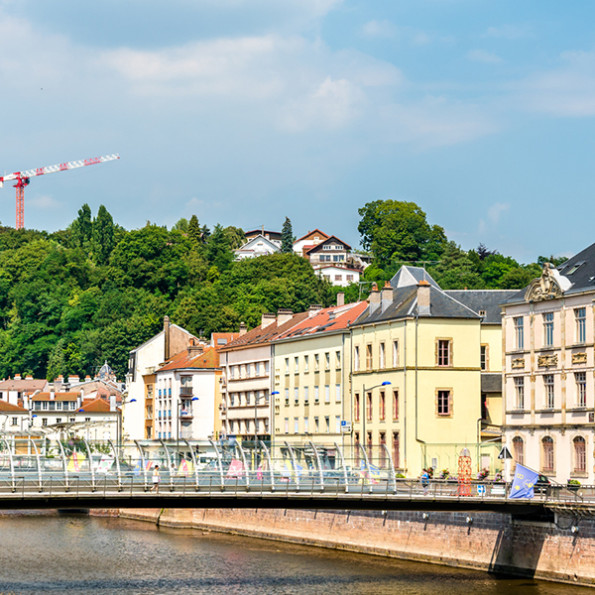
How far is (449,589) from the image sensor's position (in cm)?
5434

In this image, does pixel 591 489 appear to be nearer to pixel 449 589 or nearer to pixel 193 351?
pixel 449 589

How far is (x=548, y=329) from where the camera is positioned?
232 ft

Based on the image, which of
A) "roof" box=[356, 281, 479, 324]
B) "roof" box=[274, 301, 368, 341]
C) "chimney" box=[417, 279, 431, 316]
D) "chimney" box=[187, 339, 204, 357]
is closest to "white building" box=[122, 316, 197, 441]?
"chimney" box=[187, 339, 204, 357]

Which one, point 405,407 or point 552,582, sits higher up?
point 405,407

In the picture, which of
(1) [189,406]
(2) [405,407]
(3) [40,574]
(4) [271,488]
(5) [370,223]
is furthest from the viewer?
(5) [370,223]

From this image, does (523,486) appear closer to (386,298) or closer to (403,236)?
(386,298)

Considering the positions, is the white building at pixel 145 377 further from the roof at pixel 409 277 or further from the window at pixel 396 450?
the window at pixel 396 450

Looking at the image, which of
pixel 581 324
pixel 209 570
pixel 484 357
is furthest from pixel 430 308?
pixel 209 570

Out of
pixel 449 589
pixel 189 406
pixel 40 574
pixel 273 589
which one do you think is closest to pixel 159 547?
pixel 40 574

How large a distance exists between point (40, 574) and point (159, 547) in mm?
12785

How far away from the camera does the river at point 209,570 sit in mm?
55281

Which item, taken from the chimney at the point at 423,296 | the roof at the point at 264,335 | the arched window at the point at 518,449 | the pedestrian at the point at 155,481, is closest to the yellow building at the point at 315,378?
the roof at the point at 264,335

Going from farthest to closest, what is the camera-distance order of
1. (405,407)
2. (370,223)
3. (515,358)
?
1. (370,223)
2. (405,407)
3. (515,358)

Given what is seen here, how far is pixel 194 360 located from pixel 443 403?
40701 millimetres
